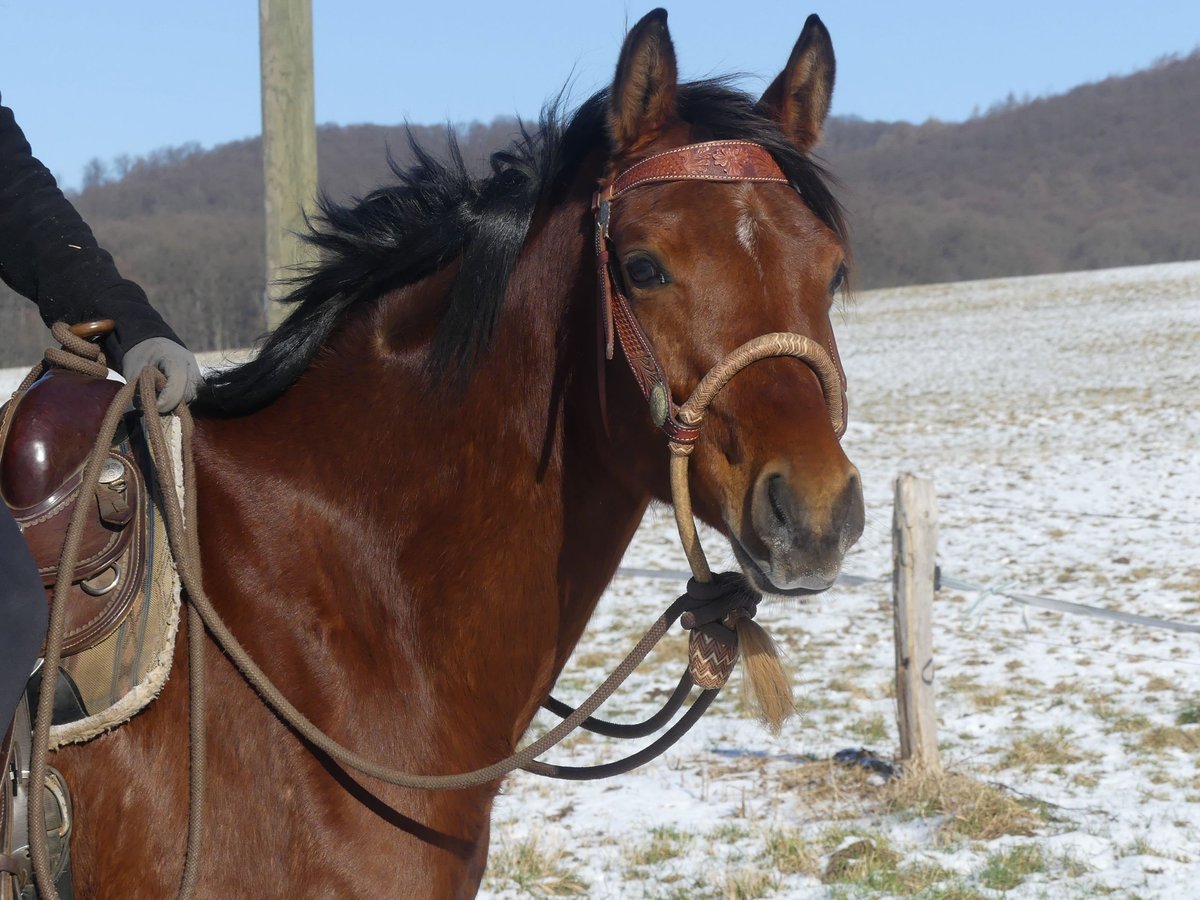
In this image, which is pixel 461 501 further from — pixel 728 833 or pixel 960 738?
pixel 960 738

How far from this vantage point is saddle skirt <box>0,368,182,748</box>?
1805mm

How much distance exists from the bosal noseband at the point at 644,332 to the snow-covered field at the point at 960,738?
16.2 inches

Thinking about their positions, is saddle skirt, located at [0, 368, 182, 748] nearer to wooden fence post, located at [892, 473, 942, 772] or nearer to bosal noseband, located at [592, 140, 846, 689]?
bosal noseband, located at [592, 140, 846, 689]

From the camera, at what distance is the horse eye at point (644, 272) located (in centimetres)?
190

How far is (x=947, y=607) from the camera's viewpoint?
7.90 meters

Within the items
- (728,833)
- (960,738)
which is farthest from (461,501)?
(960,738)

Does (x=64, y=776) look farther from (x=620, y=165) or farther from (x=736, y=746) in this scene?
(x=736, y=746)

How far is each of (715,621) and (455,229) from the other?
96cm

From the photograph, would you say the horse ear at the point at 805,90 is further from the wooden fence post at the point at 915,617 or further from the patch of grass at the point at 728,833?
the patch of grass at the point at 728,833

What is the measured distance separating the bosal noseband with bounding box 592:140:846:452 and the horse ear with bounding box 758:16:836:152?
24cm

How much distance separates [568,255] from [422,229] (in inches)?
14.1

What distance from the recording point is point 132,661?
1.83 metres

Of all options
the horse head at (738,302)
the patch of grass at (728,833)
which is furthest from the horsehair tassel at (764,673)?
the patch of grass at (728,833)

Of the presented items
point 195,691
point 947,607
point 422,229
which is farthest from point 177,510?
point 947,607
